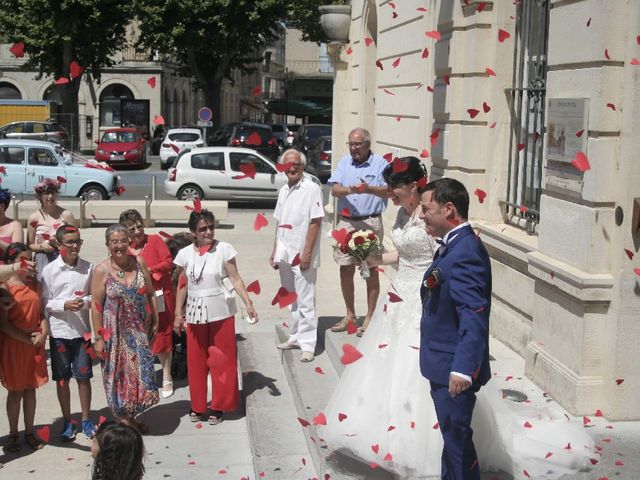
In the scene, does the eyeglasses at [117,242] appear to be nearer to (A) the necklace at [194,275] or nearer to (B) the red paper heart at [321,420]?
(A) the necklace at [194,275]

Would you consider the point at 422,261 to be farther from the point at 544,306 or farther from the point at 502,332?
the point at 502,332

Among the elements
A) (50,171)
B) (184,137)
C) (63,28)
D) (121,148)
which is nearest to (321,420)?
(50,171)

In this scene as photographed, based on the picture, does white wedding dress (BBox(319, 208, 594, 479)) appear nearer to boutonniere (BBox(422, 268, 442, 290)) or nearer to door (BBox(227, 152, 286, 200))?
boutonniere (BBox(422, 268, 442, 290))

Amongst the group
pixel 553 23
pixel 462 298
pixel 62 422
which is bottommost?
pixel 62 422

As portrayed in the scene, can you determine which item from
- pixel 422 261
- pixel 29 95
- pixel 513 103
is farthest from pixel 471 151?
pixel 29 95

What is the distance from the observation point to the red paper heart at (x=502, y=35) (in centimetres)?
852

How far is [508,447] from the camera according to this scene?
17.8ft

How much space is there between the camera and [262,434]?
6.61m

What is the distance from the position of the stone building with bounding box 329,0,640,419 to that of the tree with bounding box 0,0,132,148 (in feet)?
106

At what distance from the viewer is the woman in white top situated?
6996 millimetres

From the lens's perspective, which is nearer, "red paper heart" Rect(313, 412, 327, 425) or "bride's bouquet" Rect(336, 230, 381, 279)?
"red paper heart" Rect(313, 412, 327, 425)

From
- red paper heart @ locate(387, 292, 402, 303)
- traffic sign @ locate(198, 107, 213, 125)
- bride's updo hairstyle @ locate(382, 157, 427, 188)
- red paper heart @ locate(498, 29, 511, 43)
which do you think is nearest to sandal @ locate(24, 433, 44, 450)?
red paper heart @ locate(387, 292, 402, 303)

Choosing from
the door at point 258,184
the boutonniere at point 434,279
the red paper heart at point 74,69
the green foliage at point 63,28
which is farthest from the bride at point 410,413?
the green foliage at point 63,28

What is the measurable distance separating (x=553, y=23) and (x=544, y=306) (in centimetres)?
203
